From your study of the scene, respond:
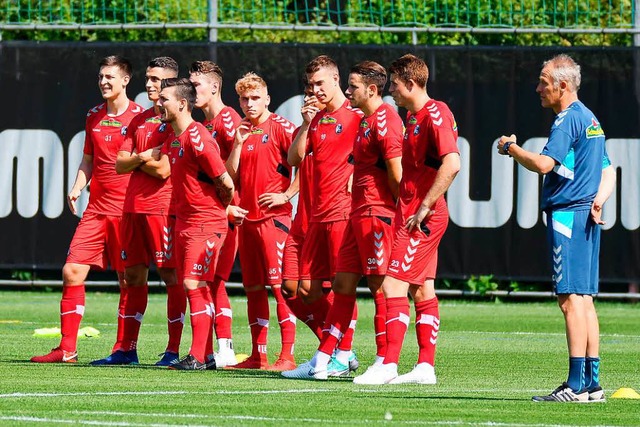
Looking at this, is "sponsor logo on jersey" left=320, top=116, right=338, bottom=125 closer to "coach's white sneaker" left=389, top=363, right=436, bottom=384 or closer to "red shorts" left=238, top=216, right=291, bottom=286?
"red shorts" left=238, top=216, right=291, bottom=286

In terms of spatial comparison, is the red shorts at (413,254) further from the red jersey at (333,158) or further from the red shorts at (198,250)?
the red shorts at (198,250)

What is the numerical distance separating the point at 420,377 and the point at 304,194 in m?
2.16

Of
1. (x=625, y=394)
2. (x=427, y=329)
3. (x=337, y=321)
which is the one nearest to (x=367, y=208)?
(x=337, y=321)

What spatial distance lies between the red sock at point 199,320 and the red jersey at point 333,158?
1047 millimetres

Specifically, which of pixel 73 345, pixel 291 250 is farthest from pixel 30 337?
pixel 291 250

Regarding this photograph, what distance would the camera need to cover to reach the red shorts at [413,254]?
9836 mm

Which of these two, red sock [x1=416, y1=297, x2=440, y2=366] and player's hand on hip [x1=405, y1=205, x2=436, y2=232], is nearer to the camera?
player's hand on hip [x1=405, y1=205, x2=436, y2=232]

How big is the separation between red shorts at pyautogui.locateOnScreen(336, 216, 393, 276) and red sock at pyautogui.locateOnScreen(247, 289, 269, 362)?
1.41 meters

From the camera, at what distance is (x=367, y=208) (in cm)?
1038

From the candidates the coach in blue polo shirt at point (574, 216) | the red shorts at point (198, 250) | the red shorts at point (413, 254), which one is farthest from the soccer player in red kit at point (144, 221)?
the coach in blue polo shirt at point (574, 216)

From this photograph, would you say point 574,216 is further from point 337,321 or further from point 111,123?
point 111,123

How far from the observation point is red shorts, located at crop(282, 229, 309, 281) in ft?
36.9

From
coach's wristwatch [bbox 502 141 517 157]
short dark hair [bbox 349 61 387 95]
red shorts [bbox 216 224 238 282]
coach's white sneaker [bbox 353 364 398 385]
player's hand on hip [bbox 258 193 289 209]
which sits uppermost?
short dark hair [bbox 349 61 387 95]

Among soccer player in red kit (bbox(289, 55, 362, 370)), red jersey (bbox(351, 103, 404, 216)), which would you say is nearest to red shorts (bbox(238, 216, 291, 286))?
soccer player in red kit (bbox(289, 55, 362, 370))
